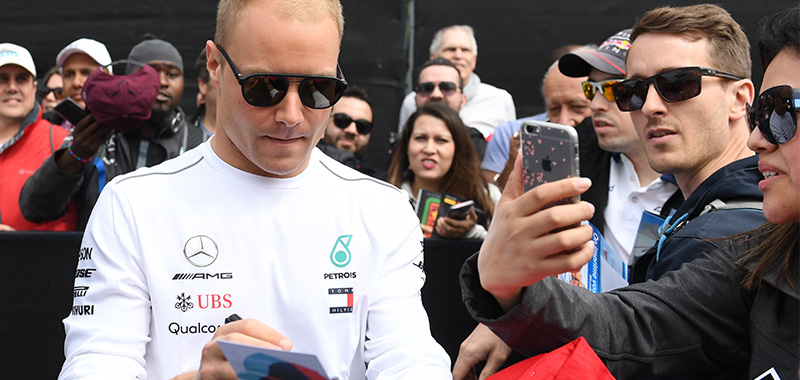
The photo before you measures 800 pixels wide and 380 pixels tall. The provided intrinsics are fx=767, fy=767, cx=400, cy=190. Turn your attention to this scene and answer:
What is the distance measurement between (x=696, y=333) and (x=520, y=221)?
873 mm

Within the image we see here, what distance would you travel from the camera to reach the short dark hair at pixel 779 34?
6.02 ft

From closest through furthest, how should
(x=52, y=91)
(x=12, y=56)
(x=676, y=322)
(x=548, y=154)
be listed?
(x=548, y=154) → (x=676, y=322) → (x=12, y=56) → (x=52, y=91)

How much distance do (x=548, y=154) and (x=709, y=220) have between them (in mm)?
925

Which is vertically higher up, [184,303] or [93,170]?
[93,170]

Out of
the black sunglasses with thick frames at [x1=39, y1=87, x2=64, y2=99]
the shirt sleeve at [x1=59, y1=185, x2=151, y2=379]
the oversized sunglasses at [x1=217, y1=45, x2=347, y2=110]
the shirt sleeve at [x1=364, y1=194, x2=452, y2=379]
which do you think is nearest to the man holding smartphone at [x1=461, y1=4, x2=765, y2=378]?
the shirt sleeve at [x1=364, y1=194, x2=452, y2=379]

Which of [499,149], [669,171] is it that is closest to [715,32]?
[669,171]

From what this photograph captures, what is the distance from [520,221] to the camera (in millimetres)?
1441

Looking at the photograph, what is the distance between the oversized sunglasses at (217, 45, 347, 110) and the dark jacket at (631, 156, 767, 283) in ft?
3.54

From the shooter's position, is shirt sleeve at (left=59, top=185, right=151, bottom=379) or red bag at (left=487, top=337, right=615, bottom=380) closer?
red bag at (left=487, top=337, right=615, bottom=380)

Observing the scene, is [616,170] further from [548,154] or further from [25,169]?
[25,169]

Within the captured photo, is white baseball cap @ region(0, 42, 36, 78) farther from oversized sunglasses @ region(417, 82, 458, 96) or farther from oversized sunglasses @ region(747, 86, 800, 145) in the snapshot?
oversized sunglasses @ region(747, 86, 800, 145)

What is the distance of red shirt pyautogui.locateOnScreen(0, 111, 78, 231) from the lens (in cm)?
441

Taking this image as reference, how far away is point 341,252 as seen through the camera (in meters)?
2.16

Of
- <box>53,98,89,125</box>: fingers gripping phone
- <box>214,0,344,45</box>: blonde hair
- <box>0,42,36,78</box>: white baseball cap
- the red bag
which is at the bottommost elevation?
the red bag
